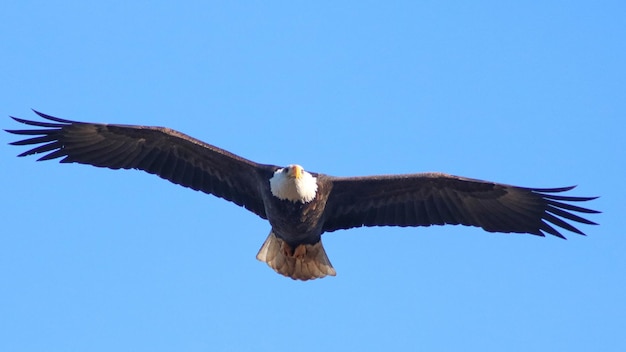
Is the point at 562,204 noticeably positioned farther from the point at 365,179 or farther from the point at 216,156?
→ the point at 216,156

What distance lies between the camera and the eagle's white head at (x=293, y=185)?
11.5m

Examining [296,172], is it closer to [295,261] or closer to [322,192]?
[322,192]

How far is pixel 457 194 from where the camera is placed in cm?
1239

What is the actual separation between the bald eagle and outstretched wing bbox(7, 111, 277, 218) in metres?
0.01

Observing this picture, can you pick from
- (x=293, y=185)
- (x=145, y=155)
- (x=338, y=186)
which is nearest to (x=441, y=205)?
(x=338, y=186)

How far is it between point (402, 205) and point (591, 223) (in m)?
1.85

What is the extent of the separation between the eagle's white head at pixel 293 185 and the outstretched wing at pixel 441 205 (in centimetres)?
58

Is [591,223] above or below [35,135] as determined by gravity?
below

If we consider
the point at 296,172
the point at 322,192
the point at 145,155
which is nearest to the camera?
the point at 296,172

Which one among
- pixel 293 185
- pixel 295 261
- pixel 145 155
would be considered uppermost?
pixel 145 155

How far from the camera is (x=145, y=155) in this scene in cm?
1256

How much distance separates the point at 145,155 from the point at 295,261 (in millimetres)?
1853

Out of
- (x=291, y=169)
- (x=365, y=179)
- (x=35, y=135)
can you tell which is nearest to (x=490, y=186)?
(x=365, y=179)

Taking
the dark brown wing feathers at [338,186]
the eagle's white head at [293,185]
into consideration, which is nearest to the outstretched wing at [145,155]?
the dark brown wing feathers at [338,186]
